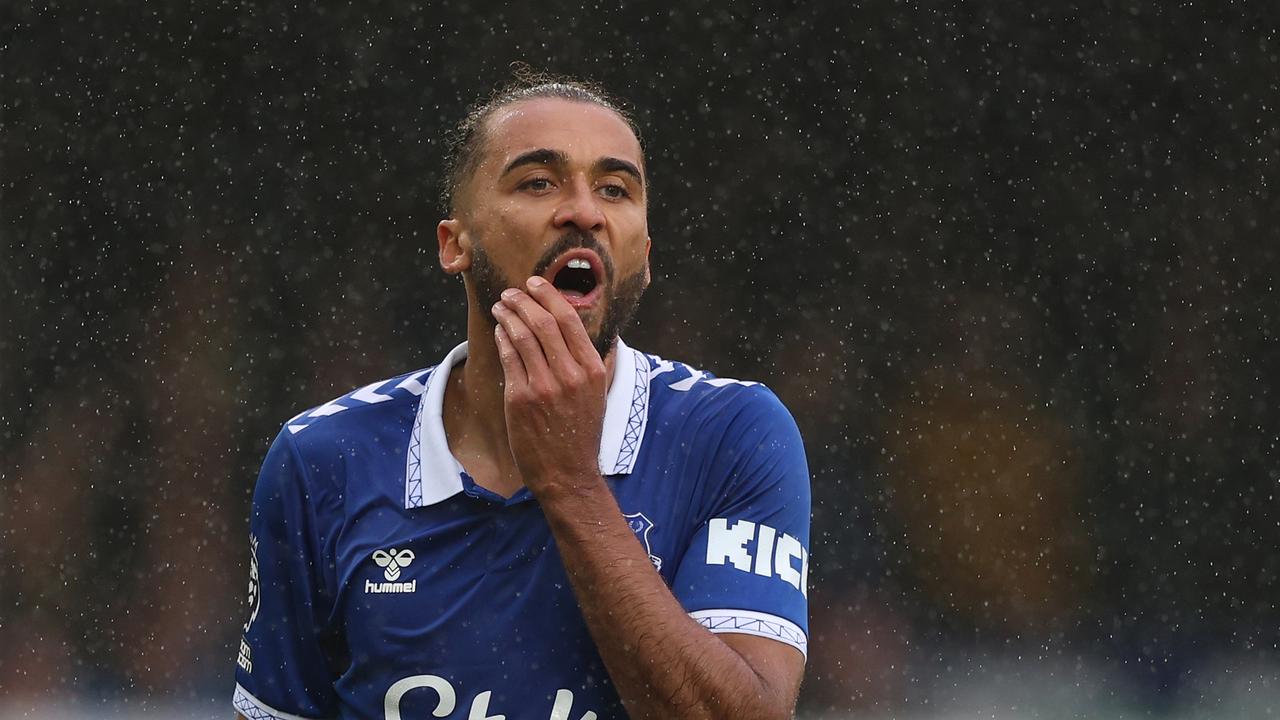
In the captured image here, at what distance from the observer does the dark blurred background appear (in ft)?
16.9

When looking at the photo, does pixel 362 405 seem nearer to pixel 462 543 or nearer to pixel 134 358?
pixel 462 543

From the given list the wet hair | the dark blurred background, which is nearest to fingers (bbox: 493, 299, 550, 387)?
Result: the wet hair

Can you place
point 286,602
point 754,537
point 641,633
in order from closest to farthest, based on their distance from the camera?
1. point 641,633
2. point 754,537
3. point 286,602

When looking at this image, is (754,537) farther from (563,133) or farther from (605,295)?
(563,133)

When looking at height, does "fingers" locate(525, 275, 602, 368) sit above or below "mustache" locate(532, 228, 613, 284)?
below

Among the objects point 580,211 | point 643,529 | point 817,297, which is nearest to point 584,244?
point 580,211

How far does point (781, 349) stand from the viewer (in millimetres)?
5355

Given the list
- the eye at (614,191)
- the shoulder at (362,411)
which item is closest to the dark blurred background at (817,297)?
the shoulder at (362,411)

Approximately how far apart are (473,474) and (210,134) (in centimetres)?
339

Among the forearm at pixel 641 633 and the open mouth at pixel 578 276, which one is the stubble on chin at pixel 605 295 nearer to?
the open mouth at pixel 578 276

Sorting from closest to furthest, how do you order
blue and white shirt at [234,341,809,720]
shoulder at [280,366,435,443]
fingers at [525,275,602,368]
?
fingers at [525,275,602,368] < blue and white shirt at [234,341,809,720] < shoulder at [280,366,435,443]

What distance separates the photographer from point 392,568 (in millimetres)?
2189

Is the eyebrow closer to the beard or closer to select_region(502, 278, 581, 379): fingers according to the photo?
the beard

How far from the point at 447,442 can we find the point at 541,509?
0.26 metres
